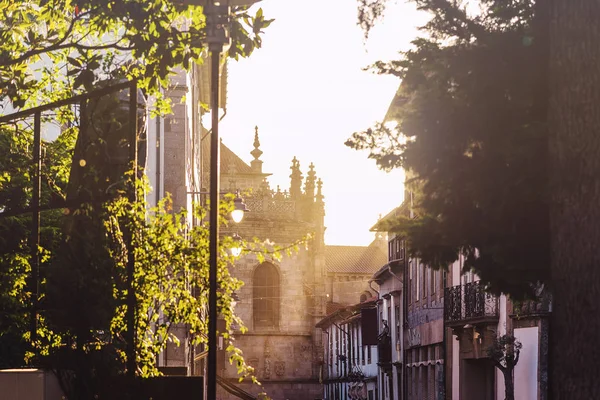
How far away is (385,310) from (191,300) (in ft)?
147

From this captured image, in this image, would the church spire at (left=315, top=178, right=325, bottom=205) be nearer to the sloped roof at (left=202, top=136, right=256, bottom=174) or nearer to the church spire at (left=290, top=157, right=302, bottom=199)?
the church spire at (left=290, top=157, right=302, bottom=199)

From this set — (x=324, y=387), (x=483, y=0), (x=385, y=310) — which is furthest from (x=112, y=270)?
(x=324, y=387)

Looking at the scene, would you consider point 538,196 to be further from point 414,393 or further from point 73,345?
point 414,393

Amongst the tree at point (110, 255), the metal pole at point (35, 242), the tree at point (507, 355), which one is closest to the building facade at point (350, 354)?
the tree at point (507, 355)

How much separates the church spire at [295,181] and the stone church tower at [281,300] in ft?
5.22

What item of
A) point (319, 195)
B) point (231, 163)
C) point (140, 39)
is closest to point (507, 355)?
point (140, 39)

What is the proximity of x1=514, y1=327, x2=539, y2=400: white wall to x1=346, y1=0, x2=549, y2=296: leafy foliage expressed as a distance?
15.2 metres

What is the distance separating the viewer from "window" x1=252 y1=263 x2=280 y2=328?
261ft

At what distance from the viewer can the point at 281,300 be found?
262 ft

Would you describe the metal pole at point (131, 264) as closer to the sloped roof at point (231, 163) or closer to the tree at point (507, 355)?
the tree at point (507, 355)

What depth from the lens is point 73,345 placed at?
1010 centimetres

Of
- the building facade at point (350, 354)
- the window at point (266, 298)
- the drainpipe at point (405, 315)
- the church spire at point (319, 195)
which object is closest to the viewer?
the drainpipe at point (405, 315)

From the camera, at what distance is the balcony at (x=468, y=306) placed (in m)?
30.5

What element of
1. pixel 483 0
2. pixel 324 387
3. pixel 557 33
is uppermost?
pixel 483 0
